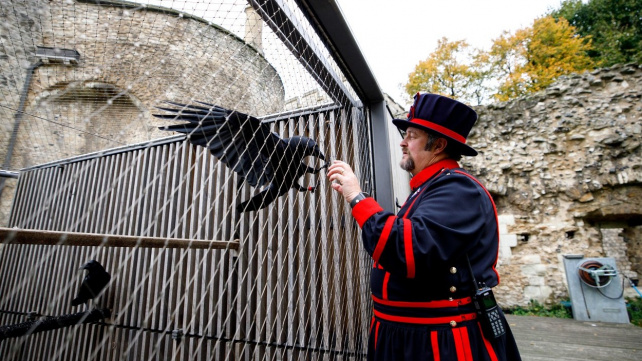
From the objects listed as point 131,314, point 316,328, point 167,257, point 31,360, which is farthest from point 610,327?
point 31,360

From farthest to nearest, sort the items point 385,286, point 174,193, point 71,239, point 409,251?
point 174,193
point 385,286
point 409,251
point 71,239

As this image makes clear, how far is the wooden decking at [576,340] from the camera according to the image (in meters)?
3.52

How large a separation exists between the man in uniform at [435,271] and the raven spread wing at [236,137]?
2.66ft

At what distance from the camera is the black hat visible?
1.52 meters

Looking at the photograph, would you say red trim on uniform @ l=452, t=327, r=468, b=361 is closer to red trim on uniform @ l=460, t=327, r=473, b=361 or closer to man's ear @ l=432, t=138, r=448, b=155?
red trim on uniform @ l=460, t=327, r=473, b=361

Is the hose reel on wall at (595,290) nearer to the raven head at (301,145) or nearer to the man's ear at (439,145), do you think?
the man's ear at (439,145)

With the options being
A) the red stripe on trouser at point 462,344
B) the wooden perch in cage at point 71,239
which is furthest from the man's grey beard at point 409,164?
the wooden perch in cage at point 71,239

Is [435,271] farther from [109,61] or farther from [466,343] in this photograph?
[109,61]

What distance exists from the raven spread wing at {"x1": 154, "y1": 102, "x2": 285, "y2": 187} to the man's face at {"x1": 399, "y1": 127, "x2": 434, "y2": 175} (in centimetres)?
86

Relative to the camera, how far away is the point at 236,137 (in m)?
2.22

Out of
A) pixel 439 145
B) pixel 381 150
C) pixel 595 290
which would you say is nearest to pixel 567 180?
pixel 595 290

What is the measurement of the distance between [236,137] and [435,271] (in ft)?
5.31

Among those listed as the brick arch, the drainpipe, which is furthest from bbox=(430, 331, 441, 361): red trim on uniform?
the brick arch

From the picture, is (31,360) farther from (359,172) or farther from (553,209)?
(553,209)
